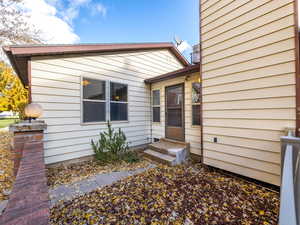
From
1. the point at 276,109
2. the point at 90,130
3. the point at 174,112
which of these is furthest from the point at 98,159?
the point at 276,109

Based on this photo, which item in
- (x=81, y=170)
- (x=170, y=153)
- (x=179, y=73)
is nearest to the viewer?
(x=81, y=170)

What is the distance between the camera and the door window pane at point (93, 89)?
171 inches

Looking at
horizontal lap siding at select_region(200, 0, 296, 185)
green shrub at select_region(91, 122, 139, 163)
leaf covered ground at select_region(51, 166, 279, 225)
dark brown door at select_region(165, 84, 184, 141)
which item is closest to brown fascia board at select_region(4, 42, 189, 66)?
dark brown door at select_region(165, 84, 184, 141)

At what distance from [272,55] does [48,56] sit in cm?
500

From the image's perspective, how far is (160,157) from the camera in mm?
4176

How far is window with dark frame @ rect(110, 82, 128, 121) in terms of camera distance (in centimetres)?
498

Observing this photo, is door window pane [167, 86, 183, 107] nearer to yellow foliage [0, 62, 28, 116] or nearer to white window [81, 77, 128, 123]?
white window [81, 77, 128, 123]

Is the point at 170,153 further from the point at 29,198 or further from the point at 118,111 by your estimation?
the point at 29,198

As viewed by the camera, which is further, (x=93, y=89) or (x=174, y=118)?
(x=174, y=118)

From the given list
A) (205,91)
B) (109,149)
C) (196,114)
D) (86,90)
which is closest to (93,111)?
(86,90)

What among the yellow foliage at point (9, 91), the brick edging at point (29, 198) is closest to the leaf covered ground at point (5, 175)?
the brick edging at point (29, 198)

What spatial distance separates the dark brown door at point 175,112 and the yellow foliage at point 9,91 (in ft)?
28.2

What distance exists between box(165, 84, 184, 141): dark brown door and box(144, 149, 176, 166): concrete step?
92 cm

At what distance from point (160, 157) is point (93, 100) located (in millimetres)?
2725
